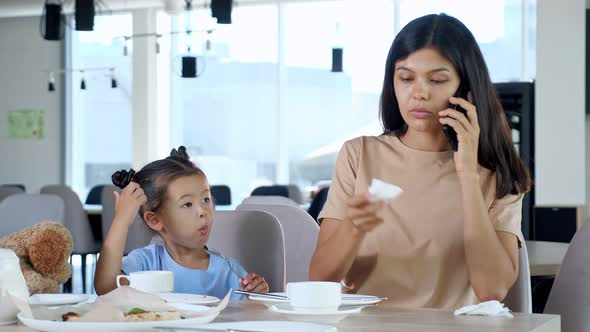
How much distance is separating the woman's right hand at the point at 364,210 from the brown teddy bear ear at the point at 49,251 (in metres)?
0.46

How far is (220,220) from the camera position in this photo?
2.30 meters

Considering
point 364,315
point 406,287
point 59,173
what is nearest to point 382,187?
point 364,315

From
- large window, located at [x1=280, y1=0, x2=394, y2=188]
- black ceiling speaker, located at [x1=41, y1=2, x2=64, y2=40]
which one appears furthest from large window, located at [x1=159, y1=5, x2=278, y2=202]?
black ceiling speaker, located at [x1=41, y1=2, x2=64, y2=40]

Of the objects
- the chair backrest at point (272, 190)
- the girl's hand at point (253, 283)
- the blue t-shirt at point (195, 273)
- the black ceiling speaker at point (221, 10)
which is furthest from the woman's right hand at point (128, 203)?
the chair backrest at point (272, 190)

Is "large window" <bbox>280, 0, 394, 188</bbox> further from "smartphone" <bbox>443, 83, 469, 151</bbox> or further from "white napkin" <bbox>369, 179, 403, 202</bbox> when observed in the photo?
"white napkin" <bbox>369, 179, 403, 202</bbox>

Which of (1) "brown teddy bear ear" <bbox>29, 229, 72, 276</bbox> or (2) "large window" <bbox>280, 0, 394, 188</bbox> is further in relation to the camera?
(2) "large window" <bbox>280, 0, 394, 188</bbox>

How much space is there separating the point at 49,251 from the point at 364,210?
0.50 meters

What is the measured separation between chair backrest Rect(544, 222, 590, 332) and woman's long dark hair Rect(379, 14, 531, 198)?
158 mm

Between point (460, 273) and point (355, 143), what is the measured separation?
0.35m

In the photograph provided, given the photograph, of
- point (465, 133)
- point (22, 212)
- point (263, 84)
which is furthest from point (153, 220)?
point (263, 84)

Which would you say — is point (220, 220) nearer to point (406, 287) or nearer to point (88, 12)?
point (406, 287)

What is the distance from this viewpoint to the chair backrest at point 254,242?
7.28 feet

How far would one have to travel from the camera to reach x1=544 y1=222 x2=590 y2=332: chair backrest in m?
1.77

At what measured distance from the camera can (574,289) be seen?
5.94ft
